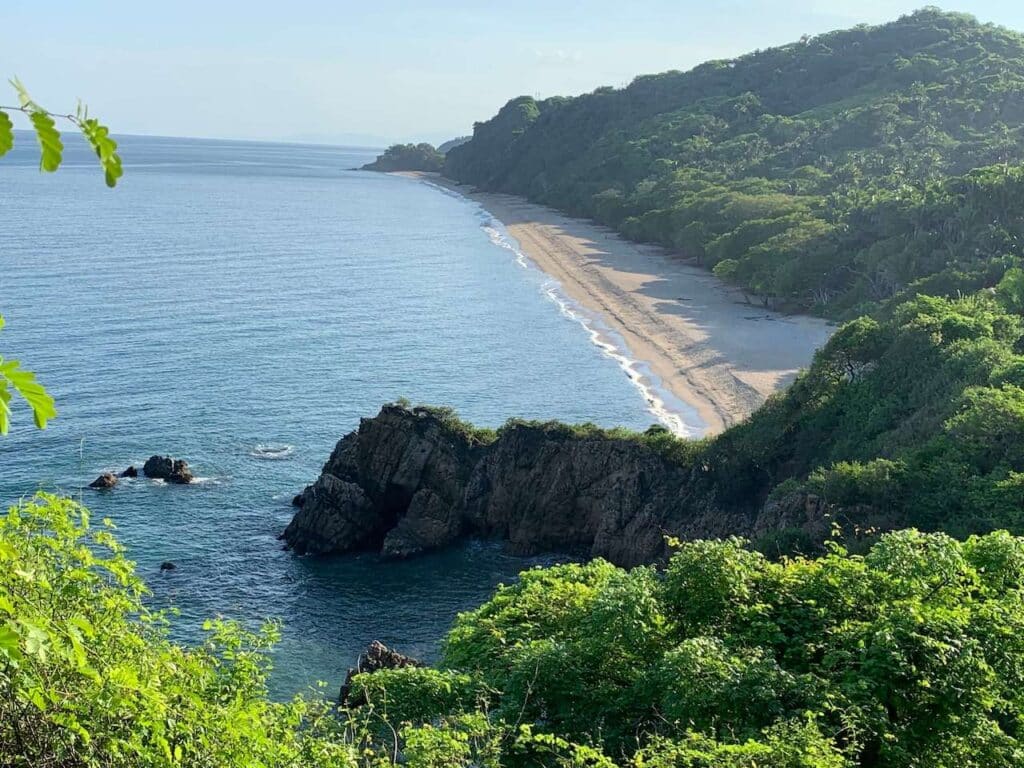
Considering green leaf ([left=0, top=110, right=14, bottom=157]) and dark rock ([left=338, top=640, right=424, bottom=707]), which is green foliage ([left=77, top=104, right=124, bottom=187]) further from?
dark rock ([left=338, top=640, right=424, bottom=707])

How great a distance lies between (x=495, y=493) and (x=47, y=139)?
41.2m

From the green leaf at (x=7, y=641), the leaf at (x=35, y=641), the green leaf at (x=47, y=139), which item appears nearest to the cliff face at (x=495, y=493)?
the leaf at (x=35, y=641)

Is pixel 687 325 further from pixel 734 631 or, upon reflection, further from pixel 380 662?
pixel 734 631

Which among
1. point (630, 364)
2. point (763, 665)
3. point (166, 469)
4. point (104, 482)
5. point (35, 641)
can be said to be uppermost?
point (35, 641)

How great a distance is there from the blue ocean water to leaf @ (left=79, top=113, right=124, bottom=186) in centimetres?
3031

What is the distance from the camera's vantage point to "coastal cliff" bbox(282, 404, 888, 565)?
133 feet

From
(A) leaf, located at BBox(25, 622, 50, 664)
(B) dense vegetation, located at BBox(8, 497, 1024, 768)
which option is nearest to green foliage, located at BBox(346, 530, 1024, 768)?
(B) dense vegetation, located at BBox(8, 497, 1024, 768)

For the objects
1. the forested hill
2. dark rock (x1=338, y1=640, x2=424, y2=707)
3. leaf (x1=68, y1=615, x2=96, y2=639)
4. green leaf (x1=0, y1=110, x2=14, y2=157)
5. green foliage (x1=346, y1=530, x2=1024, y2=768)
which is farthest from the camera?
the forested hill

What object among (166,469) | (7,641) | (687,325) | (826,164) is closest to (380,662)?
(166,469)

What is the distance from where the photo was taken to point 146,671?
29.1 ft

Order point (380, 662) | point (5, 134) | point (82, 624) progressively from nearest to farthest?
point (5, 134) < point (82, 624) < point (380, 662)

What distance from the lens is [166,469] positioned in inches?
1900

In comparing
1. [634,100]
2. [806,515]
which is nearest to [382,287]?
[806,515]

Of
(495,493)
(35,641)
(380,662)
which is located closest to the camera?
(35,641)
